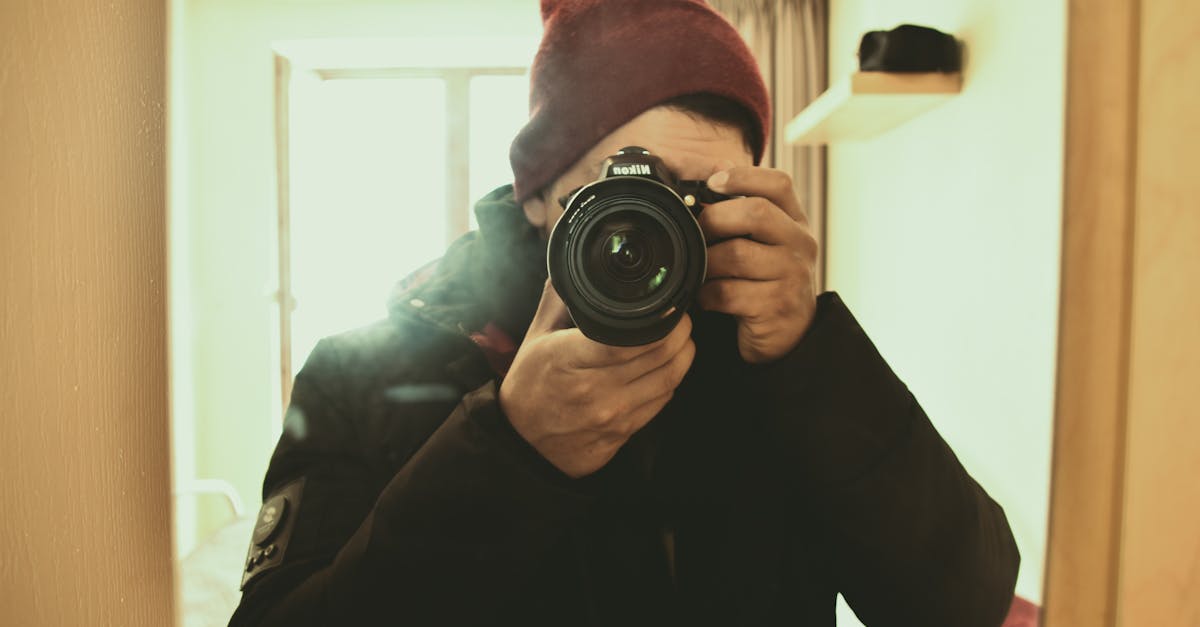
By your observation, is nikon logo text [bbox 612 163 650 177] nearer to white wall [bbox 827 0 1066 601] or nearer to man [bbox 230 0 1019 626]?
man [bbox 230 0 1019 626]

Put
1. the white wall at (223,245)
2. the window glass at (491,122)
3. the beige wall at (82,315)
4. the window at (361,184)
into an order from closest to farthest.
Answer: the beige wall at (82,315) < the white wall at (223,245) < the window at (361,184) < the window glass at (491,122)

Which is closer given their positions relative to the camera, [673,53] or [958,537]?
[958,537]

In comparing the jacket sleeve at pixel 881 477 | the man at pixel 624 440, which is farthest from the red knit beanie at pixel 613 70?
the jacket sleeve at pixel 881 477

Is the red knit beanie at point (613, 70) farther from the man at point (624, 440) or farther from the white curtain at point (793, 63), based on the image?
the white curtain at point (793, 63)

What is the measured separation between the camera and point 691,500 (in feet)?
1.73

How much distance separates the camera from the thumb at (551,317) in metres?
0.44

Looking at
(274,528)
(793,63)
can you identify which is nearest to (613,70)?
(274,528)

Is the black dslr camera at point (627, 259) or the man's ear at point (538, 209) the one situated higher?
the man's ear at point (538, 209)

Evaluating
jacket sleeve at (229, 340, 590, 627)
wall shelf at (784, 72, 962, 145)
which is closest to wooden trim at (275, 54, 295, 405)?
jacket sleeve at (229, 340, 590, 627)

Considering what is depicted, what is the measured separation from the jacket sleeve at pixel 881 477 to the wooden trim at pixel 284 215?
0.39 meters

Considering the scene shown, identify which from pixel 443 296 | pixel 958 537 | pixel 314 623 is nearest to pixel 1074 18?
pixel 958 537

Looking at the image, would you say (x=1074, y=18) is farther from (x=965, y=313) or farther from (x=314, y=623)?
(x=314, y=623)

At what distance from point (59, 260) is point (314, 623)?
30 cm

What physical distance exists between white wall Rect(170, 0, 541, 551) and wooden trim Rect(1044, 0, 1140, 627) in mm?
505
